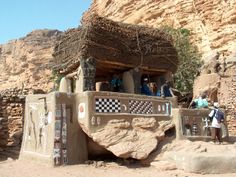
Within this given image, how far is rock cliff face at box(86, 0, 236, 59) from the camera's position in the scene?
81.6 ft

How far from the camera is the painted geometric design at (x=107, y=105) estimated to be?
32.0 feet

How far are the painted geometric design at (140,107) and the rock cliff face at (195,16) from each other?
1475 centimetres

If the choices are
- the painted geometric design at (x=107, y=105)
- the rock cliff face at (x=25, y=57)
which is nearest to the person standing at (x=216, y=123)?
the painted geometric design at (x=107, y=105)

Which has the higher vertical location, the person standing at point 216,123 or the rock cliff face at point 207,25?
the rock cliff face at point 207,25

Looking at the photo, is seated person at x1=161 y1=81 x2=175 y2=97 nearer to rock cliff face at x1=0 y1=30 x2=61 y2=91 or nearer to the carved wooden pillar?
the carved wooden pillar

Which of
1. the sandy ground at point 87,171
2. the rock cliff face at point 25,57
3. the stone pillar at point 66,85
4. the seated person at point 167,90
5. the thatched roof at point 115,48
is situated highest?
the rock cliff face at point 25,57

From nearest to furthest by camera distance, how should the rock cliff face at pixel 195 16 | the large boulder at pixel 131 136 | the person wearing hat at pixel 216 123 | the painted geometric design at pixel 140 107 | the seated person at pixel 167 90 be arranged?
1. the large boulder at pixel 131 136
2. the painted geometric design at pixel 140 107
3. the person wearing hat at pixel 216 123
4. the seated person at pixel 167 90
5. the rock cliff face at pixel 195 16

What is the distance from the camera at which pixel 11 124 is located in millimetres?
15227

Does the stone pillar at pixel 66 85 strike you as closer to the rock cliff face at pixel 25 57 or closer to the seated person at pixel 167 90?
the seated person at pixel 167 90

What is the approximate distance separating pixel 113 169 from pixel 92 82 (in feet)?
10.0

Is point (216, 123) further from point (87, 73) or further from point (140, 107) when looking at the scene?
point (87, 73)

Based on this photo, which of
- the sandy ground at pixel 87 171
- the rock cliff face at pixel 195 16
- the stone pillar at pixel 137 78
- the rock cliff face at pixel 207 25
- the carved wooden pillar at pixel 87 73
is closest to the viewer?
the sandy ground at pixel 87 171

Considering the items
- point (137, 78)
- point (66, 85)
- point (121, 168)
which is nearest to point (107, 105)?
point (121, 168)

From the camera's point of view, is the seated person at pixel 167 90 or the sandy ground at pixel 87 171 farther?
the seated person at pixel 167 90
